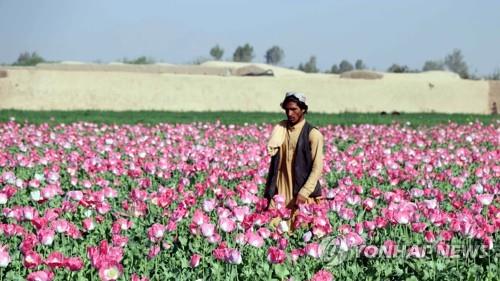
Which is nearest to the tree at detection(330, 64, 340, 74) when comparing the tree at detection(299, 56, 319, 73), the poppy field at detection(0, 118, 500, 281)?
the tree at detection(299, 56, 319, 73)

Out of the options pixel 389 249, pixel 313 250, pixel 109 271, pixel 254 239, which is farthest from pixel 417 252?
pixel 109 271

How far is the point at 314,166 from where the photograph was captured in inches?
293

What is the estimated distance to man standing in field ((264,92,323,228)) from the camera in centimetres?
743

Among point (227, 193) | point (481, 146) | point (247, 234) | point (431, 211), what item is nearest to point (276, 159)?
point (227, 193)

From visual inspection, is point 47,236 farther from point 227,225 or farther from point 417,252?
point 417,252

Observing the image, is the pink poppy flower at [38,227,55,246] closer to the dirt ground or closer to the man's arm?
the man's arm

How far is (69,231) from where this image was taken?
19.5 ft

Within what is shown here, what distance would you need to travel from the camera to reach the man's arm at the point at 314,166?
742 centimetres

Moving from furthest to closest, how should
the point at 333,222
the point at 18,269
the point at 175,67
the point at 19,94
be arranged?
the point at 175,67 → the point at 19,94 → the point at 333,222 → the point at 18,269

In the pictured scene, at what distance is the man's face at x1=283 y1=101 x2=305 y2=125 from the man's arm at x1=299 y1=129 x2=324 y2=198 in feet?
0.57

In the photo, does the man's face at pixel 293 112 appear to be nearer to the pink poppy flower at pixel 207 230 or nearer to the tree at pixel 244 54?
the pink poppy flower at pixel 207 230

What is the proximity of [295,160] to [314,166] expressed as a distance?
17 centimetres

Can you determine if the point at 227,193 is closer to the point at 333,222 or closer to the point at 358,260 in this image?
the point at 333,222

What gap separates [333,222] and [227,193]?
1185 millimetres
